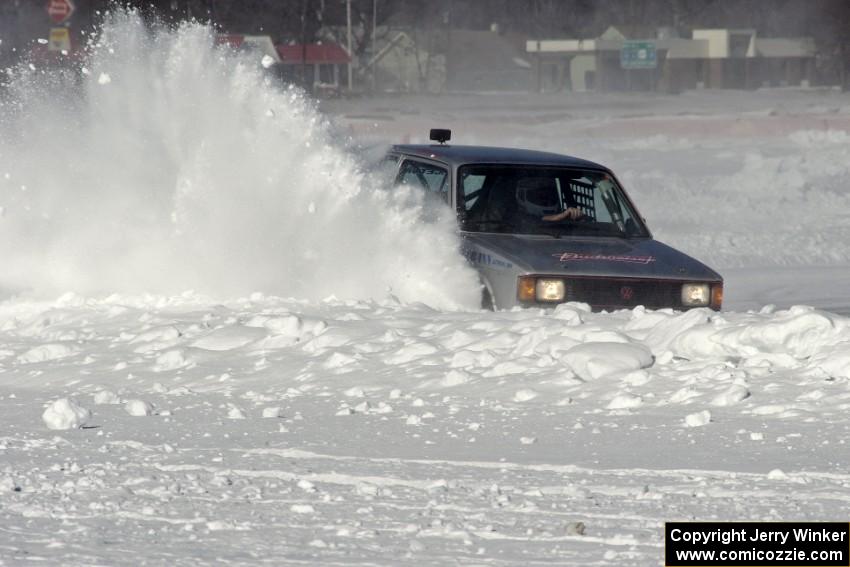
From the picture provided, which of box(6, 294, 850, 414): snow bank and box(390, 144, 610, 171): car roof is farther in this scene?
box(390, 144, 610, 171): car roof

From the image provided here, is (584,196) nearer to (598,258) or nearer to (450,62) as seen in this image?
(598,258)

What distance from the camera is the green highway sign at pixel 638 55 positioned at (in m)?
81.9

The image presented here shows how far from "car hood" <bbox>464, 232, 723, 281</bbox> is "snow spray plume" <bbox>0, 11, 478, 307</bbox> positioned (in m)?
0.35

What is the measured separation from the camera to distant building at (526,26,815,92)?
280ft

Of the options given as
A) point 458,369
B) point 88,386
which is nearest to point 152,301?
point 88,386

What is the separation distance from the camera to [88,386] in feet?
23.5

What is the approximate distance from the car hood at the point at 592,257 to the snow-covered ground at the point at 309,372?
1.22 feet

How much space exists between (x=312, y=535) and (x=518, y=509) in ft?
2.39

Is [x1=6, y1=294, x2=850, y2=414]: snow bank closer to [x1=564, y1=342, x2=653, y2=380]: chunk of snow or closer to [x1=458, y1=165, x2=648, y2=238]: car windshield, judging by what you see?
[x1=564, y1=342, x2=653, y2=380]: chunk of snow

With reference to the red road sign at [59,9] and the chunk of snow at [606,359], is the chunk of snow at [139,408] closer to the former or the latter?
the chunk of snow at [606,359]

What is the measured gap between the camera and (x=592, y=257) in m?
8.73

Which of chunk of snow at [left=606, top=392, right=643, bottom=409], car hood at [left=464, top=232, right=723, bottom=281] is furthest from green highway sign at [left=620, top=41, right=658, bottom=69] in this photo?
chunk of snow at [left=606, top=392, right=643, bottom=409]

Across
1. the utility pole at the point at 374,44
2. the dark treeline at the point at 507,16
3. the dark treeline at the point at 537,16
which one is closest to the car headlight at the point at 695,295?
the dark treeline at the point at 507,16

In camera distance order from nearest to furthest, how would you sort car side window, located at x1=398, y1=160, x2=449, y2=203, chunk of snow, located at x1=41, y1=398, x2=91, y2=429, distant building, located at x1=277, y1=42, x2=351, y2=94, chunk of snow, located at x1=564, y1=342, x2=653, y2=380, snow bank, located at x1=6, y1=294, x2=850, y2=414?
chunk of snow, located at x1=41, y1=398, x2=91, y2=429, snow bank, located at x1=6, y1=294, x2=850, y2=414, chunk of snow, located at x1=564, y1=342, x2=653, y2=380, car side window, located at x1=398, y1=160, x2=449, y2=203, distant building, located at x1=277, y1=42, x2=351, y2=94
